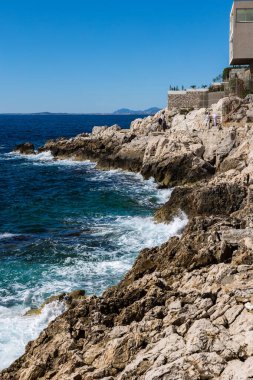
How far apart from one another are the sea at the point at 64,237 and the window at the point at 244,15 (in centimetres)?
2270

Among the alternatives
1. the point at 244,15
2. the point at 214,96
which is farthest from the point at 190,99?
the point at 244,15

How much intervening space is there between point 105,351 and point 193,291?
3.27m

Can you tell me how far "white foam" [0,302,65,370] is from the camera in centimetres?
1464

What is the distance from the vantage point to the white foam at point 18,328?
48.0 ft

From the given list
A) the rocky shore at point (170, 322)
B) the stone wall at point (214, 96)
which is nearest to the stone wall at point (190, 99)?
the stone wall at point (214, 96)

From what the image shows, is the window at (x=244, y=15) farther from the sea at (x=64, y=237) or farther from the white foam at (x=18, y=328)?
the white foam at (x=18, y=328)

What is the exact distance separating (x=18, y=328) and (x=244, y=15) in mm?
48072

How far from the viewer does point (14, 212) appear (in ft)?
114

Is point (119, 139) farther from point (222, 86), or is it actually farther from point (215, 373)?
point (215, 373)

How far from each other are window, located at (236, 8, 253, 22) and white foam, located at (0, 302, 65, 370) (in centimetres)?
4631

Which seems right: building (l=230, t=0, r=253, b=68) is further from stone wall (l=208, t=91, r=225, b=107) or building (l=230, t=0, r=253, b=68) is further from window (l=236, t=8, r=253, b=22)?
stone wall (l=208, t=91, r=225, b=107)

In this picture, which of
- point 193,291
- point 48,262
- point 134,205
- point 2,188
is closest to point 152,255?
point 193,291

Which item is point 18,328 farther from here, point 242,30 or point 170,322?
point 242,30

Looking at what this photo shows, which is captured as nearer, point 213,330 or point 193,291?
point 213,330
